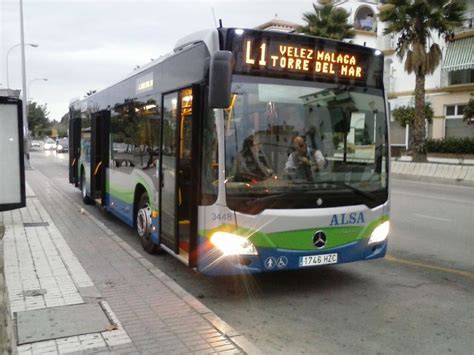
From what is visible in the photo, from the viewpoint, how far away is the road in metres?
4.75

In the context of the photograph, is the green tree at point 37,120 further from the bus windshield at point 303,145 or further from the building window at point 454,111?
the bus windshield at point 303,145

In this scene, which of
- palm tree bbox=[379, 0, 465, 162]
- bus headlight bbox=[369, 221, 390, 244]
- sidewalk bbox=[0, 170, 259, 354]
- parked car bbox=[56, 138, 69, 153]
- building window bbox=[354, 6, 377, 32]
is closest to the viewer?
sidewalk bbox=[0, 170, 259, 354]

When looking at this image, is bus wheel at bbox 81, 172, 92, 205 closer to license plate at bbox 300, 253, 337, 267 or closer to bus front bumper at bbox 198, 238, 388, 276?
bus front bumper at bbox 198, 238, 388, 276

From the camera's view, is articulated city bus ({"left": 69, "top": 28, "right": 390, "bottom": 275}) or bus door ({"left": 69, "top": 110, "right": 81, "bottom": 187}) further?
bus door ({"left": 69, "top": 110, "right": 81, "bottom": 187})

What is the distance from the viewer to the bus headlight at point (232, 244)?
545cm

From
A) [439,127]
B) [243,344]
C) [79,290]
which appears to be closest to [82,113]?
[79,290]

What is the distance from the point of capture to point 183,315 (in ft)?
16.8

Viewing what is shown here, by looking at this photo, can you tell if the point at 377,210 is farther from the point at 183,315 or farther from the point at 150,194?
the point at 150,194

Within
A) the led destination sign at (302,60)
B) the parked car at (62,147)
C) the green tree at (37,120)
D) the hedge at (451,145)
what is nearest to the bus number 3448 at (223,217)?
the led destination sign at (302,60)

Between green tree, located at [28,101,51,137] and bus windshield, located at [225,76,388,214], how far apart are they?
9296 centimetres

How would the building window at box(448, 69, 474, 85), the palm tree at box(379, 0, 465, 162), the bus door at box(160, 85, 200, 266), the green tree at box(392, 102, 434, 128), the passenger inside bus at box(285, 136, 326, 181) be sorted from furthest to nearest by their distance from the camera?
the green tree at box(392, 102, 434, 128), the building window at box(448, 69, 474, 85), the palm tree at box(379, 0, 465, 162), the bus door at box(160, 85, 200, 266), the passenger inside bus at box(285, 136, 326, 181)

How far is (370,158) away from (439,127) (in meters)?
32.4

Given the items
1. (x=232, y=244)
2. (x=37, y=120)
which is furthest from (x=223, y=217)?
(x=37, y=120)

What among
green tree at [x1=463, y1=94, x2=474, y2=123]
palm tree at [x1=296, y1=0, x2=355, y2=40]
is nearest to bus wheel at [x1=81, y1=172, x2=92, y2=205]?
palm tree at [x1=296, y1=0, x2=355, y2=40]
